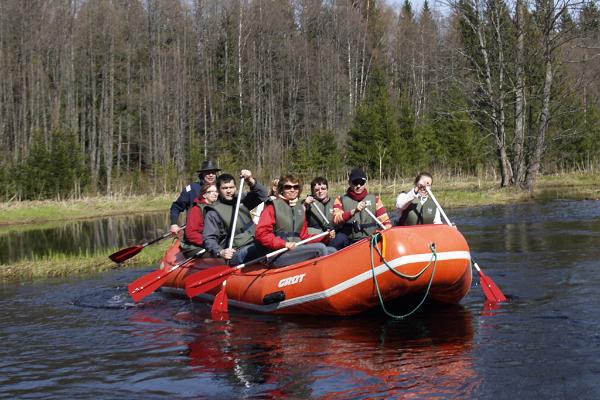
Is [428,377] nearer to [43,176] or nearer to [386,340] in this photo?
[386,340]

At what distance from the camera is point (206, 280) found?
30.0 feet

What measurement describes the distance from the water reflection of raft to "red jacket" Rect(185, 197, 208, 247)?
178 cm

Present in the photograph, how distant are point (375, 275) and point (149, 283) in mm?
3453

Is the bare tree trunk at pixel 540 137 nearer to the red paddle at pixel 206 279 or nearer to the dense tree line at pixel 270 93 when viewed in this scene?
the dense tree line at pixel 270 93

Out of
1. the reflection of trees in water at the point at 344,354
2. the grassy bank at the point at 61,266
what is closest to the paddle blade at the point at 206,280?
the reflection of trees in water at the point at 344,354

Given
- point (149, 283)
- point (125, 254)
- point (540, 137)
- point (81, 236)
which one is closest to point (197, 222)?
point (149, 283)

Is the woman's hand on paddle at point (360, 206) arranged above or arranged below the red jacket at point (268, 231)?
A: above

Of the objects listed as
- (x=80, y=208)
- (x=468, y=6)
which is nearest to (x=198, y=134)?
(x=80, y=208)

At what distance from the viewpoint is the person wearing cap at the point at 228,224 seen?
9242 mm

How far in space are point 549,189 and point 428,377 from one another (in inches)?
822

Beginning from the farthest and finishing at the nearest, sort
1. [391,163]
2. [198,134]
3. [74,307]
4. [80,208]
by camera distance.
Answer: [198,134]
[391,163]
[80,208]
[74,307]

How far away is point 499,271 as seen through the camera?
424 inches

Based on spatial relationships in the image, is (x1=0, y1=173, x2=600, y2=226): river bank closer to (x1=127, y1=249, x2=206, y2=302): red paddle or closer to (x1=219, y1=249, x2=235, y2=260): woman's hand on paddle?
(x1=127, y1=249, x2=206, y2=302): red paddle

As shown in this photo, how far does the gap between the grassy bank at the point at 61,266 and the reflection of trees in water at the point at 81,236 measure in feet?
2.87
